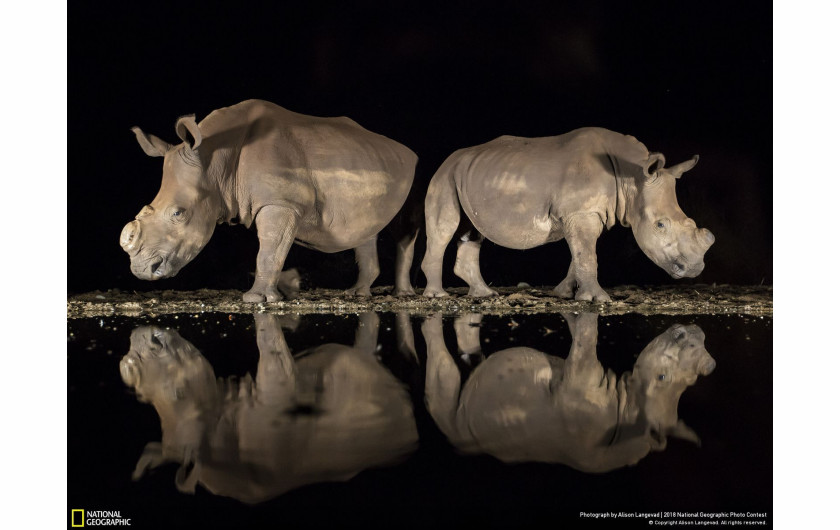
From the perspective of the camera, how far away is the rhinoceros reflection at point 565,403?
215 centimetres

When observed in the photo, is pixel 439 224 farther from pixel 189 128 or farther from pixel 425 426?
pixel 425 426

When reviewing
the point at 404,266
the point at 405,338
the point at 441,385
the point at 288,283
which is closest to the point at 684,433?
the point at 441,385

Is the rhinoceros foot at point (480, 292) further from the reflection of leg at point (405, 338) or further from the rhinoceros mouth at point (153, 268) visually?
the rhinoceros mouth at point (153, 268)

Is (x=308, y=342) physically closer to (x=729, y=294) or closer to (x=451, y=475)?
(x=451, y=475)

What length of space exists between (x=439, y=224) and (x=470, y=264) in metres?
0.52

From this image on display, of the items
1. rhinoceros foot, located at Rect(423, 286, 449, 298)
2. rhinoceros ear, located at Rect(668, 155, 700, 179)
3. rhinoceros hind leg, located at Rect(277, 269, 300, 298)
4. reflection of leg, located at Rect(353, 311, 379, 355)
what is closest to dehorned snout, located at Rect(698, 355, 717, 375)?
reflection of leg, located at Rect(353, 311, 379, 355)

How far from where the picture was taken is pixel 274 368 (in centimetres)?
311

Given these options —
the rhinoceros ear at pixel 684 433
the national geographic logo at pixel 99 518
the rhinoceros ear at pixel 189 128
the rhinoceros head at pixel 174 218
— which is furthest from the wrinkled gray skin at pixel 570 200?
the national geographic logo at pixel 99 518

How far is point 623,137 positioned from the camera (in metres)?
6.02

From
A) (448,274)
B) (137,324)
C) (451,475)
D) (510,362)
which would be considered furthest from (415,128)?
(451,475)

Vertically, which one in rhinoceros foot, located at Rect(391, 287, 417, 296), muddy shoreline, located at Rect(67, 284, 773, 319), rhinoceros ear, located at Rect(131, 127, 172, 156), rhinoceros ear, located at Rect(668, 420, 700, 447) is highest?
rhinoceros ear, located at Rect(131, 127, 172, 156)

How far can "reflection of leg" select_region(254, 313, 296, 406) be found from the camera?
2666mm

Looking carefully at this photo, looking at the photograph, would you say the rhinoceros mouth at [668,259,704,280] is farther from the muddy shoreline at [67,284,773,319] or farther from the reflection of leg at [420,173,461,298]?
the reflection of leg at [420,173,461,298]

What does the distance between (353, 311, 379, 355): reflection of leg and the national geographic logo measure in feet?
5.14
